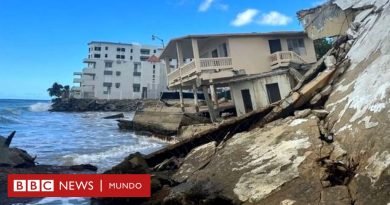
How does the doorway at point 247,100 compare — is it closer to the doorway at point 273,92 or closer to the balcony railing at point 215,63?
the doorway at point 273,92

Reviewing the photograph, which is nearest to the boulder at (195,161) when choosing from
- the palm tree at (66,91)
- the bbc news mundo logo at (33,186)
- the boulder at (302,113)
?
the boulder at (302,113)

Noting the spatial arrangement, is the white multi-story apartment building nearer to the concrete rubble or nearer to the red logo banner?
the concrete rubble

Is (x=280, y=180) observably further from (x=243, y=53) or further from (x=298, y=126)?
(x=243, y=53)

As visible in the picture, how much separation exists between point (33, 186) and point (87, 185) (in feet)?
4.22

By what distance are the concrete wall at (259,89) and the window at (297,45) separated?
5.36 metres

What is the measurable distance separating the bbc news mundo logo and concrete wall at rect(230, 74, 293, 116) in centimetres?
1338

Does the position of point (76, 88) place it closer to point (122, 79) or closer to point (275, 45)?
point (122, 79)

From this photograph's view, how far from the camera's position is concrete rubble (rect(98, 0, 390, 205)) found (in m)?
6.24

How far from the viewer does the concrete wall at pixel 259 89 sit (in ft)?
63.8

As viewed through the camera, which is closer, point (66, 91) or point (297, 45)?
point (297, 45)

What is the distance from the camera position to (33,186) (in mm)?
7672

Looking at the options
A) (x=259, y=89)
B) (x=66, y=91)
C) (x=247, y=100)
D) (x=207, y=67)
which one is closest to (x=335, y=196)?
(x=259, y=89)

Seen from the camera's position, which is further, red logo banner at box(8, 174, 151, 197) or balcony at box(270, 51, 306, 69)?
balcony at box(270, 51, 306, 69)

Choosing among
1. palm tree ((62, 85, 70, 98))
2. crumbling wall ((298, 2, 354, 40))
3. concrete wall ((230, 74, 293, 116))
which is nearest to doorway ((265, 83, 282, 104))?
concrete wall ((230, 74, 293, 116))
